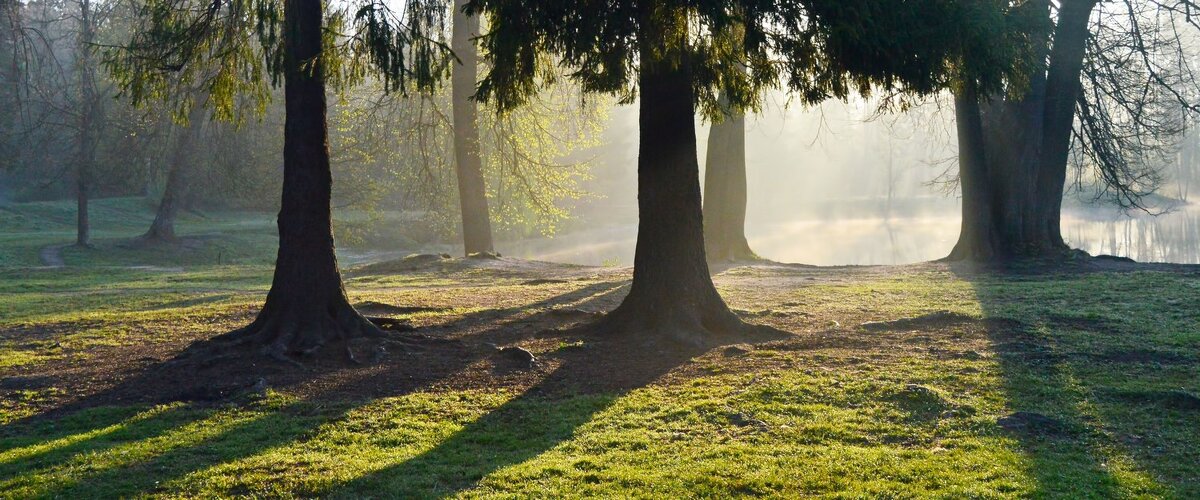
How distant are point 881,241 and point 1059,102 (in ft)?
84.6

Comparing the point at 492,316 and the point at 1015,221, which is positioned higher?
the point at 1015,221

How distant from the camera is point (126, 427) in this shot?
260 inches

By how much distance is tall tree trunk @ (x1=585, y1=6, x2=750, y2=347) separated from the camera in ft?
30.7

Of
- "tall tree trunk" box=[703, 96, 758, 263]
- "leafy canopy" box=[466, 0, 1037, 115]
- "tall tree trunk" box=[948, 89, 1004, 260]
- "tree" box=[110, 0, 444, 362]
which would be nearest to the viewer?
"leafy canopy" box=[466, 0, 1037, 115]

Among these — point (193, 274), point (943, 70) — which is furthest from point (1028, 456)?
point (193, 274)

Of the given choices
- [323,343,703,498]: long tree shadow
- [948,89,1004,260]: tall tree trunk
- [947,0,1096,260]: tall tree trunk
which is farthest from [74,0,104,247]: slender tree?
[947,0,1096,260]: tall tree trunk

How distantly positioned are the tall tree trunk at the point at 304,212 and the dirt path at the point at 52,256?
1840 centimetres

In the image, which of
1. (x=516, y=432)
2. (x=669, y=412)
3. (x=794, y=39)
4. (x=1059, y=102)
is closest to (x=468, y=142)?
(x=1059, y=102)

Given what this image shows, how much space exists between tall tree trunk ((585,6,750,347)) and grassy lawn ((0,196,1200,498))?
0.60m

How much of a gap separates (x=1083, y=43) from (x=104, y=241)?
26361 millimetres

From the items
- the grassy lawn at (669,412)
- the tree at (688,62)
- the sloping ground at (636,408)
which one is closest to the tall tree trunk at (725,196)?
the grassy lawn at (669,412)

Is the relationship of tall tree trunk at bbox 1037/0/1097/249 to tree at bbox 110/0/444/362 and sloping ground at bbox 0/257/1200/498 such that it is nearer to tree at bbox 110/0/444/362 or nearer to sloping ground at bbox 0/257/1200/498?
sloping ground at bbox 0/257/1200/498

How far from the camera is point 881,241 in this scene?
42.7 meters

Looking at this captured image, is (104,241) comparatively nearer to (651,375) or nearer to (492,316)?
(492,316)
